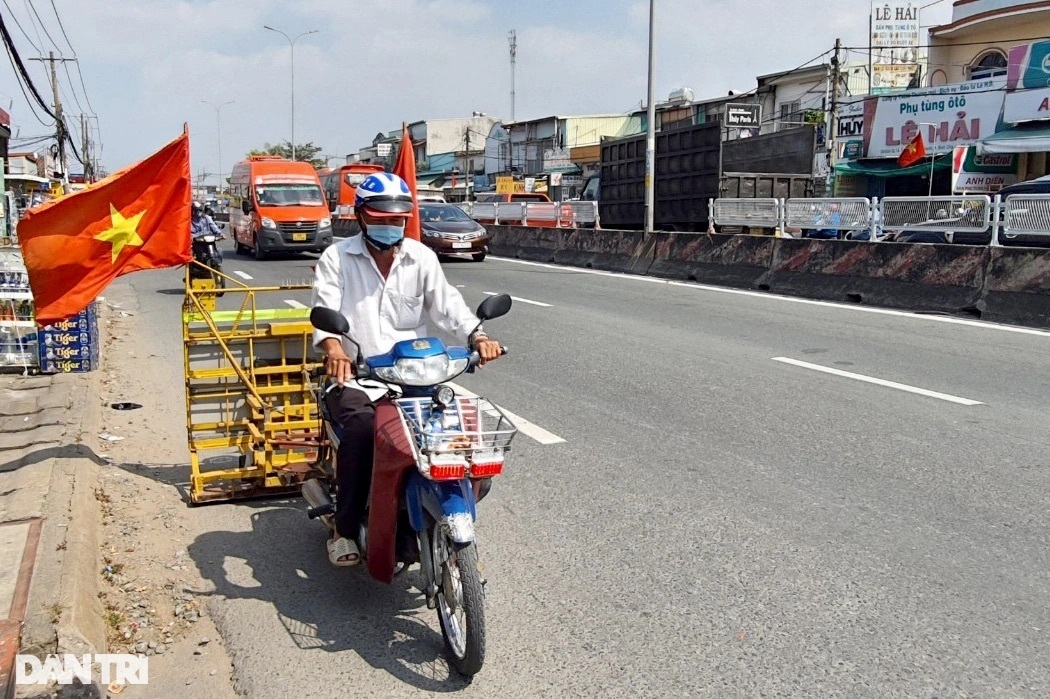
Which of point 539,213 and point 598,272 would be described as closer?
point 598,272

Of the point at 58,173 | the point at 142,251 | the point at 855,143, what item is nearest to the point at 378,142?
the point at 58,173

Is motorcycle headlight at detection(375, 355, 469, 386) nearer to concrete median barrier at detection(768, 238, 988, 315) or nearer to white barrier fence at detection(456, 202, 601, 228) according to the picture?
concrete median barrier at detection(768, 238, 988, 315)

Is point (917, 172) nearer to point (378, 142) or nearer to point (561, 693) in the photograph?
point (561, 693)

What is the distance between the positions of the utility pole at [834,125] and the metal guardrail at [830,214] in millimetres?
15030

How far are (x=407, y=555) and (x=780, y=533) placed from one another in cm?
193

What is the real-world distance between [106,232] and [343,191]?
3085 cm

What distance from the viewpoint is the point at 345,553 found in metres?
4.06

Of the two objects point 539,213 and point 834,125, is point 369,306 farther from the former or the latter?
point 834,125

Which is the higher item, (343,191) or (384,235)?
(343,191)

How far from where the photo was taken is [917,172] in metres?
28.3

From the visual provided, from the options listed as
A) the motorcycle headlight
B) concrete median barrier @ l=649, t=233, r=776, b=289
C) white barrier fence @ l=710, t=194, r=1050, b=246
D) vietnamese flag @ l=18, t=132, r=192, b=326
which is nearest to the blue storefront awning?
white barrier fence @ l=710, t=194, r=1050, b=246

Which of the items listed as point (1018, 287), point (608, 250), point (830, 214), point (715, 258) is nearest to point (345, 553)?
point (1018, 287)

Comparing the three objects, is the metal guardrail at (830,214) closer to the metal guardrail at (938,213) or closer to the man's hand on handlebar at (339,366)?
the metal guardrail at (938,213)

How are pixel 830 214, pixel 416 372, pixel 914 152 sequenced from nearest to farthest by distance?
pixel 416 372 → pixel 830 214 → pixel 914 152
